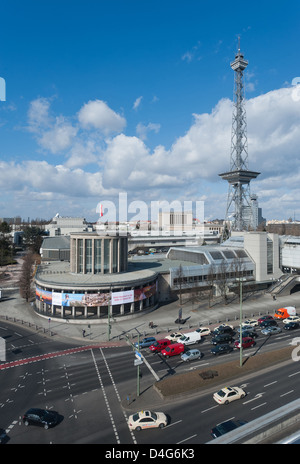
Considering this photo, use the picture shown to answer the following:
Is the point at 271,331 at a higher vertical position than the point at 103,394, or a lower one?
higher

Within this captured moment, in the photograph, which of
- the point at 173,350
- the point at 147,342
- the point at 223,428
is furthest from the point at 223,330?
the point at 223,428

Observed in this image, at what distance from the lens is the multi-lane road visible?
2289 centimetres

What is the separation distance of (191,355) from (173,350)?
8.73 ft

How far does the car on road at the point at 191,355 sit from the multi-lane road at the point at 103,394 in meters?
0.72

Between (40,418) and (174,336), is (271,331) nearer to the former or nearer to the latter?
(174,336)

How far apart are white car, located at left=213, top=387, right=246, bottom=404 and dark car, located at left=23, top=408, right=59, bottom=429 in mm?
14874

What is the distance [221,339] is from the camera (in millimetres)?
41875

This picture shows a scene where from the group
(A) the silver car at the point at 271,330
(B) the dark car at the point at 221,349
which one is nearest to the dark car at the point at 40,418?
(B) the dark car at the point at 221,349

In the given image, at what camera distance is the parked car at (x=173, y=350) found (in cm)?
3803

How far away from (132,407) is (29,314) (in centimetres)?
3810

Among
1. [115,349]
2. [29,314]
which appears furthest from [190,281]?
[29,314]

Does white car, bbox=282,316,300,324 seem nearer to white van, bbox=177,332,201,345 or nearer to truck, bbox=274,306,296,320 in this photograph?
truck, bbox=274,306,296,320

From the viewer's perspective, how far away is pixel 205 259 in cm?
7212

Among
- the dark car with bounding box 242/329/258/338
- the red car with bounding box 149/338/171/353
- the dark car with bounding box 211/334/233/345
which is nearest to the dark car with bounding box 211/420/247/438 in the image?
the red car with bounding box 149/338/171/353
